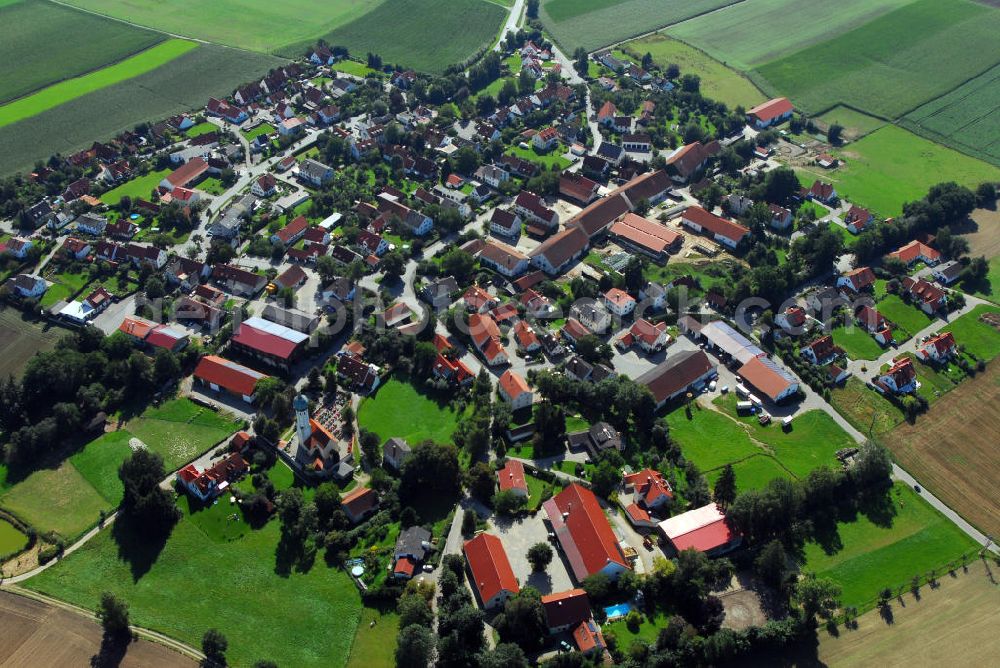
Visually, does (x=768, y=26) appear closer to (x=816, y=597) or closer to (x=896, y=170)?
(x=896, y=170)

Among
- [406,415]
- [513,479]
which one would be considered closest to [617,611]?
[513,479]

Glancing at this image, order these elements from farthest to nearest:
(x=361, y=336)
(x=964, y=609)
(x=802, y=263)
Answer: (x=802, y=263) < (x=361, y=336) < (x=964, y=609)

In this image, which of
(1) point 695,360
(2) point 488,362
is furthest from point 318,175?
(1) point 695,360

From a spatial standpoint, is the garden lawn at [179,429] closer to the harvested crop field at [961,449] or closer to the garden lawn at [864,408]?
the garden lawn at [864,408]

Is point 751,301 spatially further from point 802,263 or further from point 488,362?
point 488,362

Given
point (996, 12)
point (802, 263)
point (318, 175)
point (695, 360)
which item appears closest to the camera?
point (695, 360)
